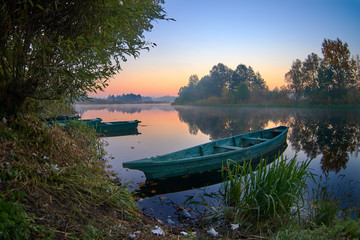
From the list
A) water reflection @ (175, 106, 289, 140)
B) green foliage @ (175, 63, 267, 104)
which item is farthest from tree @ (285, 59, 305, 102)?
water reflection @ (175, 106, 289, 140)

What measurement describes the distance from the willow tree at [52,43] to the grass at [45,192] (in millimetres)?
686

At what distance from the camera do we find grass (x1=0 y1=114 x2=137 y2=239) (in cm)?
247

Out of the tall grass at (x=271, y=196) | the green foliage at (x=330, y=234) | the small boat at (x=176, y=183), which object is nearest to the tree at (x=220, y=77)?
the small boat at (x=176, y=183)

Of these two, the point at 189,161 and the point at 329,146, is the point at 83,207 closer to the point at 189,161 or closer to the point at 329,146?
the point at 189,161

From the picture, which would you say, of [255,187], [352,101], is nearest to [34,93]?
[255,187]

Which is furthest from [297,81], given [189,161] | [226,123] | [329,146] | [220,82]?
[189,161]

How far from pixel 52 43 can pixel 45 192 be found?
227 cm

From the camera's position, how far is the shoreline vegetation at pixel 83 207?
107 inches

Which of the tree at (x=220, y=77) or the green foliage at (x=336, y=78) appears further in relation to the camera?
the tree at (x=220, y=77)

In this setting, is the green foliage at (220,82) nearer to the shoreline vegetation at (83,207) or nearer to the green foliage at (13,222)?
the shoreline vegetation at (83,207)

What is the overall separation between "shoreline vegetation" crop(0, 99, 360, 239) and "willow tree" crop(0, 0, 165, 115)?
2.26ft

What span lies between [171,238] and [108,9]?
146 inches

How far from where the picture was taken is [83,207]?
11.0ft

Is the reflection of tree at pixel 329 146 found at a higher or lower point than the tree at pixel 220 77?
lower
